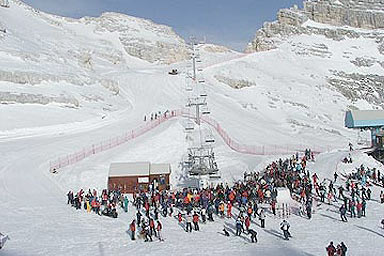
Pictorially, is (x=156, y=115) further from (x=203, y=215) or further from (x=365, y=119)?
(x=203, y=215)

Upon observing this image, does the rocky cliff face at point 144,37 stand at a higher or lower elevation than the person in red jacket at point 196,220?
higher

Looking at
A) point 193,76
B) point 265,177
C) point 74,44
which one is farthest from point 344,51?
point 265,177

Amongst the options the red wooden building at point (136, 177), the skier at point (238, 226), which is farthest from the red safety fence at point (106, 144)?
the skier at point (238, 226)

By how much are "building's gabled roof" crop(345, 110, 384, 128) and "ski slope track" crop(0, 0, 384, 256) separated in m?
2.88

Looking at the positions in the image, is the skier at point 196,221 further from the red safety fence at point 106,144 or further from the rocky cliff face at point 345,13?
the rocky cliff face at point 345,13

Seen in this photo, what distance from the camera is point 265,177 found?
25078 mm

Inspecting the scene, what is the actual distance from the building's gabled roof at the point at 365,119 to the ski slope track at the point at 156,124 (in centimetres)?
288

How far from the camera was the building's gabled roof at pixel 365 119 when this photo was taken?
3622cm

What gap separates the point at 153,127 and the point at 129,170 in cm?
1396

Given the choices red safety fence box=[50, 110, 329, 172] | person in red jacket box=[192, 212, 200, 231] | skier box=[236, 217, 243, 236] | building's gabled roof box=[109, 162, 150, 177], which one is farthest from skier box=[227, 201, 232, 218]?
red safety fence box=[50, 110, 329, 172]

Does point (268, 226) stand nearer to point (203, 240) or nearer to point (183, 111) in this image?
point (203, 240)

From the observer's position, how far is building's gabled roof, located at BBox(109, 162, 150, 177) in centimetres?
2680

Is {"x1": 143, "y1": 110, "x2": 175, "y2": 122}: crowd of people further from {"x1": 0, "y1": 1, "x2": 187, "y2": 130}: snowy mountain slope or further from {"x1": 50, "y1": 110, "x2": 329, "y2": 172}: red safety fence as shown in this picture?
{"x1": 0, "y1": 1, "x2": 187, "y2": 130}: snowy mountain slope

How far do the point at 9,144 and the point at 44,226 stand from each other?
691 inches
